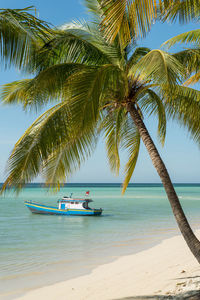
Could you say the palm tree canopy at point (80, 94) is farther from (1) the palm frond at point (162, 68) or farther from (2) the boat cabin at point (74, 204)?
(2) the boat cabin at point (74, 204)

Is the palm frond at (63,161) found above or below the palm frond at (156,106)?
below

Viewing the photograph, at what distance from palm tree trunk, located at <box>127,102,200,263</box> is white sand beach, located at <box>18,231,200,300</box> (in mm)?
878

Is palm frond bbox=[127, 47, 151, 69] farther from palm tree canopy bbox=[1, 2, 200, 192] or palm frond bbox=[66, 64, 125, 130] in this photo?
palm frond bbox=[66, 64, 125, 130]

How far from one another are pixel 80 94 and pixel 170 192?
2.34 metres

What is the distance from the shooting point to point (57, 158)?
5.89 meters

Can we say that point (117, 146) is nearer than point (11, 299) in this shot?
No

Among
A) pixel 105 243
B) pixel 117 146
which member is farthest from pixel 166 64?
pixel 105 243

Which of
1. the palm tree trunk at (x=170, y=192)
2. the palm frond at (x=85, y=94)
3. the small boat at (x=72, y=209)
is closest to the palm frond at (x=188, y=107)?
the palm tree trunk at (x=170, y=192)

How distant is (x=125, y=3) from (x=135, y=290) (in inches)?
240

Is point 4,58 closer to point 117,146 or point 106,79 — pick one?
point 106,79

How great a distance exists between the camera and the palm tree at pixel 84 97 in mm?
4914

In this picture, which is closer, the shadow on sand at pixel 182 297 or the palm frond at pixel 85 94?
the palm frond at pixel 85 94

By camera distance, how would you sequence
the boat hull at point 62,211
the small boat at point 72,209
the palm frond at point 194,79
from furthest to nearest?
1. the small boat at point 72,209
2. the boat hull at point 62,211
3. the palm frond at point 194,79

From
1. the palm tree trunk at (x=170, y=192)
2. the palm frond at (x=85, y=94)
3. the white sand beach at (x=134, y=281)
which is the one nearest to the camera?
the palm frond at (x=85, y=94)
